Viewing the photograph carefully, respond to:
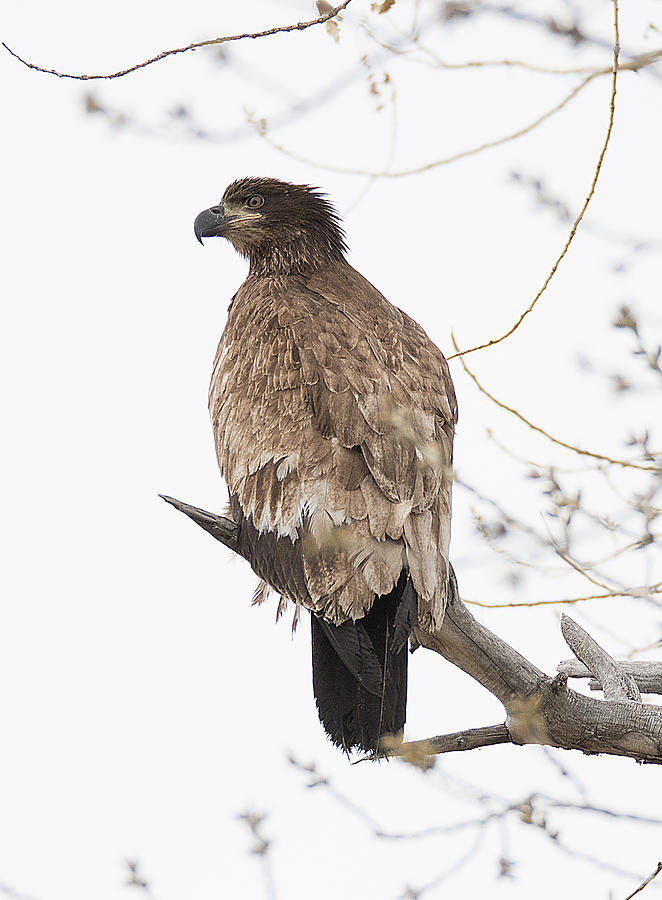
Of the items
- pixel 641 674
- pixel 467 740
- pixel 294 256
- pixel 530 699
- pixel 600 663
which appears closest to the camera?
pixel 530 699

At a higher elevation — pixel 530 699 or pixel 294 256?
pixel 294 256

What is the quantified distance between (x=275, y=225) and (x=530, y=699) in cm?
→ 209

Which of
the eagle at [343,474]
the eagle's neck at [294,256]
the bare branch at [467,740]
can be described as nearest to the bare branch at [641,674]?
the bare branch at [467,740]

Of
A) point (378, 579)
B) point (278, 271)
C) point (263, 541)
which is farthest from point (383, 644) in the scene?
point (278, 271)

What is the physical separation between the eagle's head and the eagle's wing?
1.32 feet

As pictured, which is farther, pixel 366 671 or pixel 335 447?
pixel 335 447

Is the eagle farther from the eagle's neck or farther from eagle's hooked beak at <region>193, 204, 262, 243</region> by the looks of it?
eagle's hooked beak at <region>193, 204, 262, 243</region>

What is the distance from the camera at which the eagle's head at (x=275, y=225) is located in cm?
385

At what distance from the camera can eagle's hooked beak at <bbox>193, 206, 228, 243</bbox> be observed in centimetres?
395

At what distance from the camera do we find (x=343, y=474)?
2.94 m

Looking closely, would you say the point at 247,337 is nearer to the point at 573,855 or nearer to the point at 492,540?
the point at 492,540

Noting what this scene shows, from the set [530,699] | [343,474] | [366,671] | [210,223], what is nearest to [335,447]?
[343,474]

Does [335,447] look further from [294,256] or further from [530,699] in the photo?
[294,256]

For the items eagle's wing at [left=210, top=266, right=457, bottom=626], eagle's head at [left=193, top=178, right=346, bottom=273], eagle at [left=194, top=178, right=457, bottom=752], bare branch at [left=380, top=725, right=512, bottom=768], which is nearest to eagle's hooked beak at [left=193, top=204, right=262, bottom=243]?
eagle's head at [left=193, top=178, right=346, bottom=273]
